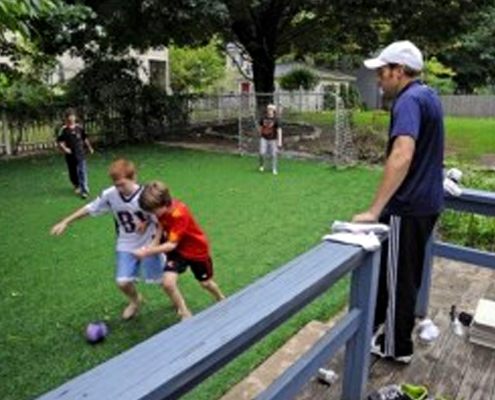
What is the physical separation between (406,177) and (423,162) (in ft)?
0.39

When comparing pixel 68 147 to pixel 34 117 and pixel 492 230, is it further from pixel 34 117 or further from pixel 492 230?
pixel 492 230

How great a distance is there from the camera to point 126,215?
4.61 m

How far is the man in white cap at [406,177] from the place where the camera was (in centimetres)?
302

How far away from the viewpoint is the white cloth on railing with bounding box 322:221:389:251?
2.69m

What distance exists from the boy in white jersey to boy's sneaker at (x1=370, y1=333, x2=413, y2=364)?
1893 mm

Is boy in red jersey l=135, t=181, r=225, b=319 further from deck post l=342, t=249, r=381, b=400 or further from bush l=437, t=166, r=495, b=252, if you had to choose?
bush l=437, t=166, r=495, b=252

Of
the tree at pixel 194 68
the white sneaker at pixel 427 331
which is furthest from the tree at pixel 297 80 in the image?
the white sneaker at pixel 427 331

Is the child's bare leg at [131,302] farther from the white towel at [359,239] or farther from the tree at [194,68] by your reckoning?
the tree at [194,68]

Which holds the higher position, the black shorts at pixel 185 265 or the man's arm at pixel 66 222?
the man's arm at pixel 66 222

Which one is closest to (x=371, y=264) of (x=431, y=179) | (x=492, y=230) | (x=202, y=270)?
(x=431, y=179)

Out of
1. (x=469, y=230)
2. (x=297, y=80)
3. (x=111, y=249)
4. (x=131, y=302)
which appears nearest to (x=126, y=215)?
(x=131, y=302)

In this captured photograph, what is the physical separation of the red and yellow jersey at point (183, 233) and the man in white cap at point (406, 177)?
5.24 ft

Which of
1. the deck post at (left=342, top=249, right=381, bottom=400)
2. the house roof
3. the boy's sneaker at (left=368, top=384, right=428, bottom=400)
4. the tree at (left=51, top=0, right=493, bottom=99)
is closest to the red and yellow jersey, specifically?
the deck post at (left=342, top=249, right=381, bottom=400)

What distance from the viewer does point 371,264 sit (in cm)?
281
